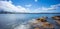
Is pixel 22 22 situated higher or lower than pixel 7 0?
lower

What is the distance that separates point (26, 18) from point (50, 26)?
26 centimetres

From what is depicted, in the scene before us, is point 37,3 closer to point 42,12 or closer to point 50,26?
point 42,12

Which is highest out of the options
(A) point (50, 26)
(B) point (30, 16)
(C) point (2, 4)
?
(C) point (2, 4)

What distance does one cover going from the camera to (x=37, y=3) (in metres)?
1.10

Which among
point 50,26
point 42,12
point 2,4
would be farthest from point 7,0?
point 50,26

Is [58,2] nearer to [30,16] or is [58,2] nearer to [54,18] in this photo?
[54,18]

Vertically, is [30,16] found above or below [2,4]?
below

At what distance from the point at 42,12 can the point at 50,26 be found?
17 cm

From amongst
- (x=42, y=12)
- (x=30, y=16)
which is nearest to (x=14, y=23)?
(x=30, y=16)

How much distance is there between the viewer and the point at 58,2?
109 centimetres

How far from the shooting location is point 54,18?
109cm

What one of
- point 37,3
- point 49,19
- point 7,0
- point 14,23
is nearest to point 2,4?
point 7,0

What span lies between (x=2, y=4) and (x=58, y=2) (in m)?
0.59

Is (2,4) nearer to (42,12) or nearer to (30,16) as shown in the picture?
(30,16)
